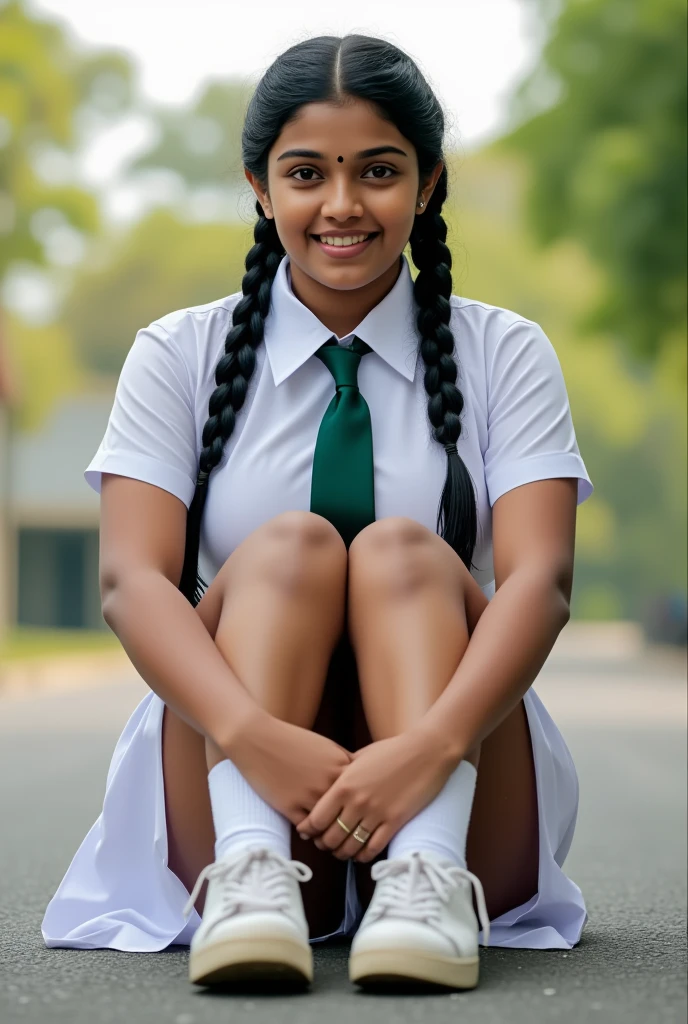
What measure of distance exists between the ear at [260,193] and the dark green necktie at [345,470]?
1.39ft

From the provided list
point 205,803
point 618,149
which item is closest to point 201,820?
point 205,803

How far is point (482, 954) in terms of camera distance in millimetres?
2779

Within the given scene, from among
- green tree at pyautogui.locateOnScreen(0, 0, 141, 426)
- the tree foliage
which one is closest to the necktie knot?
green tree at pyautogui.locateOnScreen(0, 0, 141, 426)

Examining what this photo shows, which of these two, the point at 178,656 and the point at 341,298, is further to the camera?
the point at 341,298

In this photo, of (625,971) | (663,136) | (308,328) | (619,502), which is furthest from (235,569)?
(619,502)

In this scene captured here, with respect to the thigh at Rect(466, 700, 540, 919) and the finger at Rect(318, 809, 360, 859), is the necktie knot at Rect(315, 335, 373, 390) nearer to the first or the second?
the thigh at Rect(466, 700, 540, 919)

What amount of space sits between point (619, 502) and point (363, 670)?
5016cm

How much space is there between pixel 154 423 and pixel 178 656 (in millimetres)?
530

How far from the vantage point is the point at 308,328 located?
10.3 feet

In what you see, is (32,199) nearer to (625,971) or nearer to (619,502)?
(625,971)

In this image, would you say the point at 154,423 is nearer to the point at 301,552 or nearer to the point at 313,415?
the point at 313,415

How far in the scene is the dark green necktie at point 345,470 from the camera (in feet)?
9.67

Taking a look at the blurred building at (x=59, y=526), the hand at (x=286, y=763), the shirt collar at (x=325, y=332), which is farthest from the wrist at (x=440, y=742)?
the blurred building at (x=59, y=526)

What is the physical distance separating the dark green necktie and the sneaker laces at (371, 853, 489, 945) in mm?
699
